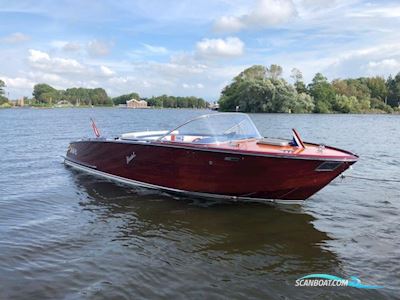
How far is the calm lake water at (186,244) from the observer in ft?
17.6

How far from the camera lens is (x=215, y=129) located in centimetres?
973

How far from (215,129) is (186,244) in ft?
11.7

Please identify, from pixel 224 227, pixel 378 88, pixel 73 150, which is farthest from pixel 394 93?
pixel 224 227

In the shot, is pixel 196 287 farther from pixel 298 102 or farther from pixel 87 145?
pixel 298 102

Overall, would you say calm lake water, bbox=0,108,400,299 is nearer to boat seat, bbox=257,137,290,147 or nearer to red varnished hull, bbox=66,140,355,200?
red varnished hull, bbox=66,140,355,200

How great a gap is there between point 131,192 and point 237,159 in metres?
3.64

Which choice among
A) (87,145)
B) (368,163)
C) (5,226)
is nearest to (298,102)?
(368,163)

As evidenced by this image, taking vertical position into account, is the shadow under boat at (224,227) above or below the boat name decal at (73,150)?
below

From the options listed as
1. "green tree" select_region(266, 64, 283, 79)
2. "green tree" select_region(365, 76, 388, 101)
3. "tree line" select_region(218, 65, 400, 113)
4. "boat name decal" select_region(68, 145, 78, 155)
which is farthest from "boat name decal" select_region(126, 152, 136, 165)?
"green tree" select_region(365, 76, 388, 101)

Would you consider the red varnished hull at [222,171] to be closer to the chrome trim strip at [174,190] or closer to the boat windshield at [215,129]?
the chrome trim strip at [174,190]

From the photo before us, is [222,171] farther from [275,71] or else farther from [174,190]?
[275,71]

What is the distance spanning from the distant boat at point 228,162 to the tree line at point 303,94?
6392 cm

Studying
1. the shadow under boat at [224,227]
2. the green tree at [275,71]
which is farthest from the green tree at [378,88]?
the shadow under boat at [224,227]

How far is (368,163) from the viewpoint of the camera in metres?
16.2
